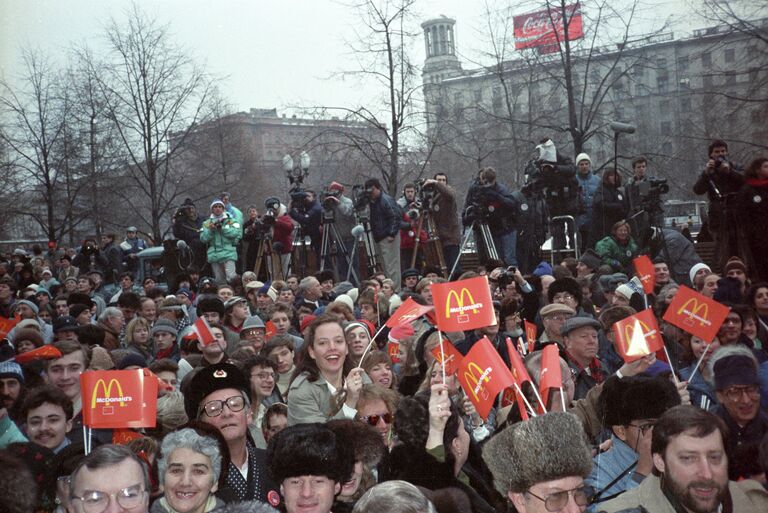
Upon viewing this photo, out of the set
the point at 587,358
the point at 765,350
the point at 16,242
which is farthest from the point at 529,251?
the point at 16,242

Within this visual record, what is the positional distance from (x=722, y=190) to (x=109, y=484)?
30.1 ft

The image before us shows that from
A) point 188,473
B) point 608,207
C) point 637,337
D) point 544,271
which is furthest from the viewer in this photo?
point 608,207

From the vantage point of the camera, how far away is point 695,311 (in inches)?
269

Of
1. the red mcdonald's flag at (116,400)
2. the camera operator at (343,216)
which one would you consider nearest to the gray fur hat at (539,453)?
the red mcdonald's flag at (116,400)

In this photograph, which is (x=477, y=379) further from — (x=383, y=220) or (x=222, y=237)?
(x=222, y=237)

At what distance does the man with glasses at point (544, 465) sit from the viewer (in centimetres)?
362

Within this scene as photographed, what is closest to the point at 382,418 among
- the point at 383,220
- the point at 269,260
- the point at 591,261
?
the point at 591,261

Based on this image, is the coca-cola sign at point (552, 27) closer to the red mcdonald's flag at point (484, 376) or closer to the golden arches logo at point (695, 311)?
the golden arches logo at point (695, 311)

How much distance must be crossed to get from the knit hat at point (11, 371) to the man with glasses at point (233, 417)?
194 cm

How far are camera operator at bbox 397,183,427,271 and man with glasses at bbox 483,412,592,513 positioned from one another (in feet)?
35.6

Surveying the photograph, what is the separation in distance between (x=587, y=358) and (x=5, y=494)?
4.18 metres

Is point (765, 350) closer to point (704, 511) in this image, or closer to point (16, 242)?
point (704, 511)

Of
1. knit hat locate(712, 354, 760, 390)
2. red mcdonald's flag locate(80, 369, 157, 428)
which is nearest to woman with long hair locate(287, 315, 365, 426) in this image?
red mcdonald's flag locate(80, 369, 157, 428)

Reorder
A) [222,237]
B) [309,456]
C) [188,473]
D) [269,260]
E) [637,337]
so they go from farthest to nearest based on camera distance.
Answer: [269,260] → [222,237] → [637,337] → [188,473] → [309,456]
